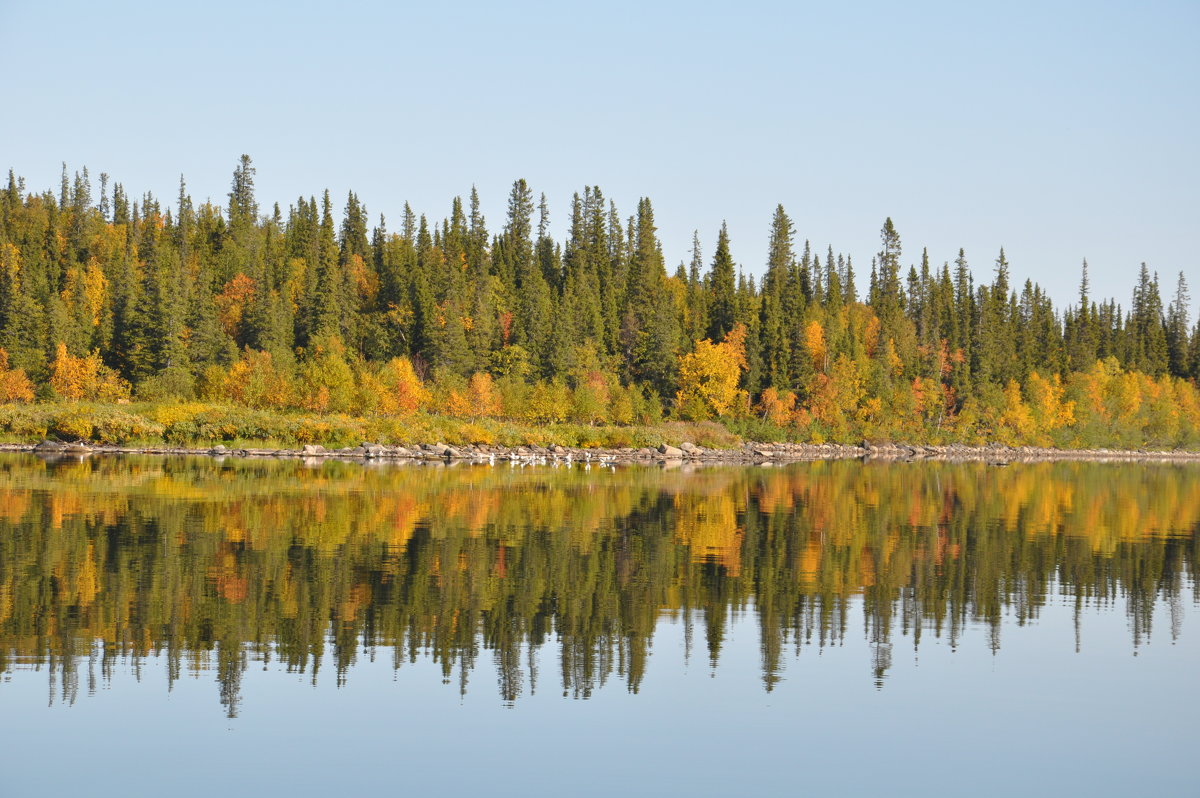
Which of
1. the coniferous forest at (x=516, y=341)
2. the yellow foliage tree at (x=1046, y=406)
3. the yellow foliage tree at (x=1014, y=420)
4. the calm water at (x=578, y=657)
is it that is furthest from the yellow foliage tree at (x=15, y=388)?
the yellow foliage tree at (x=1046, y=406)

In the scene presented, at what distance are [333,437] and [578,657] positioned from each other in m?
62.9

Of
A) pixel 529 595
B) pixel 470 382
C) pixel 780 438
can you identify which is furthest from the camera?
pixel 780 438

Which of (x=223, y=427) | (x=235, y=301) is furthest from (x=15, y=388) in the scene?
(x=235, y=301)

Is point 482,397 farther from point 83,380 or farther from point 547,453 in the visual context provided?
point 83,380

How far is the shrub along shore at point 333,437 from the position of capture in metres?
71.2

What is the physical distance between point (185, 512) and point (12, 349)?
7221cm

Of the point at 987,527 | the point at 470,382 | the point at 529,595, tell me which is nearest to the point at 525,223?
the point at 470,382

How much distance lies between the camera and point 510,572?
2288 centimetres

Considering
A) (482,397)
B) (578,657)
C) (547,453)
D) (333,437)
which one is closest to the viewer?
(578,657)

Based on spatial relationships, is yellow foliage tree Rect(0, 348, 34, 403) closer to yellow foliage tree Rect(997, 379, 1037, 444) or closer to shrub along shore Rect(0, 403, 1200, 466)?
shrub along shore Rect(0, 403, 1200, 466)

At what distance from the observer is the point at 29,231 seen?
409ft

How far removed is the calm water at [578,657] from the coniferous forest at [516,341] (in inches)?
2058

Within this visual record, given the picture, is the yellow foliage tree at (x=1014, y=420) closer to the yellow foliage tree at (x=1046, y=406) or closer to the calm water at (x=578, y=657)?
the yellow foliage tree at (x=1046, y=406)

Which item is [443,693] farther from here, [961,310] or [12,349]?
[961,310]
